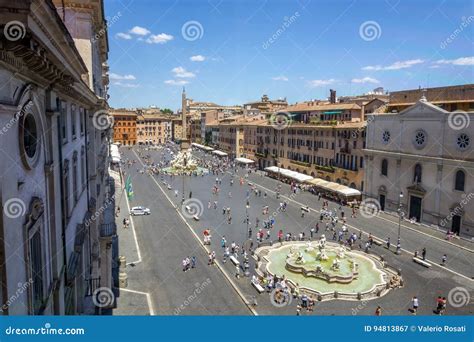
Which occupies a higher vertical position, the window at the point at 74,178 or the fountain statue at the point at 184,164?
the window at the point at 74,178

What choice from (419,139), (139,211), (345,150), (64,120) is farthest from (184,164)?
(64,120)

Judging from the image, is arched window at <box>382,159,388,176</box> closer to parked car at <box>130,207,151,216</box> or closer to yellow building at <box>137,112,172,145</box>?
parked car at <box>130,207,151,216</box>

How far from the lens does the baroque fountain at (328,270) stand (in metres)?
20.1

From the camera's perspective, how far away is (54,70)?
21.3 ft

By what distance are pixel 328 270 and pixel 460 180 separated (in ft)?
51.2

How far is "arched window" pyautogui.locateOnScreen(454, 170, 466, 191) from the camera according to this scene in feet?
101

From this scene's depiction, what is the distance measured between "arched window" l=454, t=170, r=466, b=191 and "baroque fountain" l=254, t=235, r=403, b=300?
36.1 feet

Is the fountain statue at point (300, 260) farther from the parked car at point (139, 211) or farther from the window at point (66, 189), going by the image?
the parked car at point (139, 211)

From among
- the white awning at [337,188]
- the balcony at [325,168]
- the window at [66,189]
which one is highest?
the window at [66,189]

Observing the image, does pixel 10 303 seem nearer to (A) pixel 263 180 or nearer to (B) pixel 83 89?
(B) pixel 83 89

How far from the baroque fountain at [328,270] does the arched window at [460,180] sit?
11.0 m

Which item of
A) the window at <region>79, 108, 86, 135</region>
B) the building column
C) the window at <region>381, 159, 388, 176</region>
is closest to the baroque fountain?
the building column

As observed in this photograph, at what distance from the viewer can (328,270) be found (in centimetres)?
2230

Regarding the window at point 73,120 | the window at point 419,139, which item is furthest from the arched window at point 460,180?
the window at point 73,120
